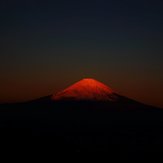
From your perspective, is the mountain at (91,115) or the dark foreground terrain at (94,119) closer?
the mountain at (91,115)

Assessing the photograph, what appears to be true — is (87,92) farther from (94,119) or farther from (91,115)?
(94,119)

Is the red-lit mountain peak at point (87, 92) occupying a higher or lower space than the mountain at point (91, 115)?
higher

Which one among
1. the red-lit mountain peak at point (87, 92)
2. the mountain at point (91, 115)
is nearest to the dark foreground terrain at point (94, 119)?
the mountain at point (91, 115)

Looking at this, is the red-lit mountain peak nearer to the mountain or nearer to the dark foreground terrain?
the mountain

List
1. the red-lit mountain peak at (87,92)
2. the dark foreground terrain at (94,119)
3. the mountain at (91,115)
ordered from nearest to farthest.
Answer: the mountain at (91,115) → the dark foreground terrain at (94,119) → the red-lit mountain peak at (87,92)

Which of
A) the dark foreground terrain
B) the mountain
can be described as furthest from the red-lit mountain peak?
the dark foreground terrain

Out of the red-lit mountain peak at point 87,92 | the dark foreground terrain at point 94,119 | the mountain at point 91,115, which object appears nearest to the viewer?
the mountain at point 91,115

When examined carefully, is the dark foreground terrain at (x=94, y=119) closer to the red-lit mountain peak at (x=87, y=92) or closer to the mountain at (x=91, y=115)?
the mountain at (x=91, y=115)

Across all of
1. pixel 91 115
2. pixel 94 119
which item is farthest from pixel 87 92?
pixel 94 119

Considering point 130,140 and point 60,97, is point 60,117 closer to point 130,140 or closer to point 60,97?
point 60,97
